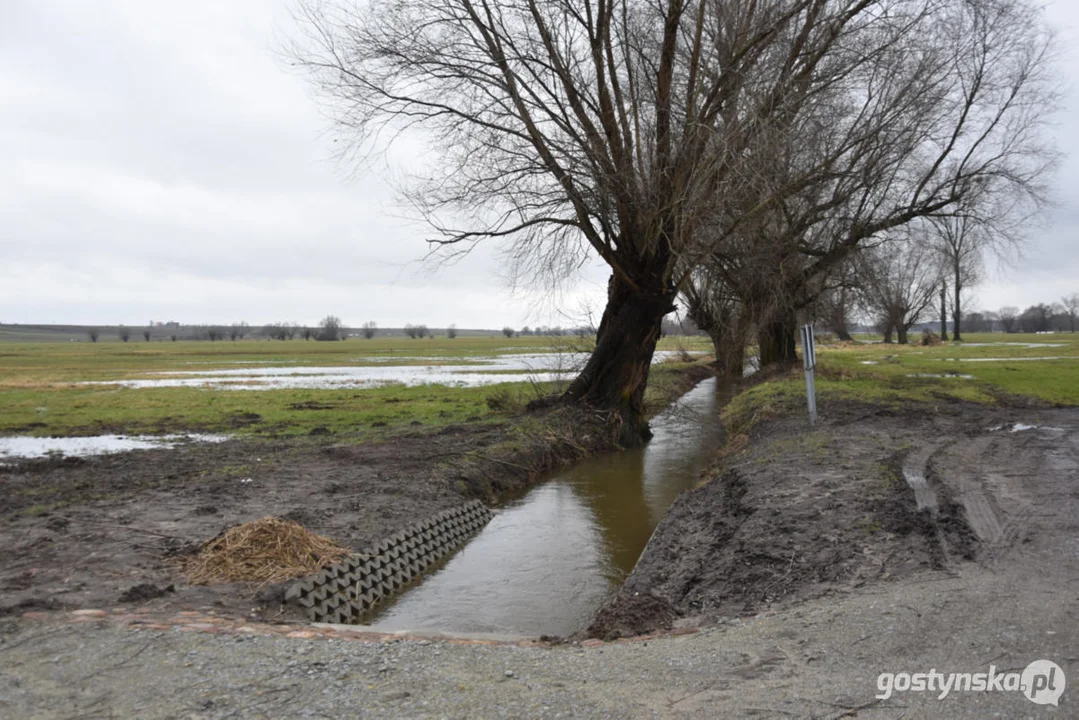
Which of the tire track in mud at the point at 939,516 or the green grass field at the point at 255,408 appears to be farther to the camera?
the green grass field at the point at 255,408

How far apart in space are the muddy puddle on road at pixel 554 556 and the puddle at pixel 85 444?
836 centimetres

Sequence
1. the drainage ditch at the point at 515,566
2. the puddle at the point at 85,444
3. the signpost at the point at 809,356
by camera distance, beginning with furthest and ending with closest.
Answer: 1. the puddle at the point at 85,444
2. the signpost at the point at 809,356
3. the drainage ditch at the point at 515,566

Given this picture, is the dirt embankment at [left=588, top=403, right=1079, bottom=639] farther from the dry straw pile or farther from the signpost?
the dry straw pile

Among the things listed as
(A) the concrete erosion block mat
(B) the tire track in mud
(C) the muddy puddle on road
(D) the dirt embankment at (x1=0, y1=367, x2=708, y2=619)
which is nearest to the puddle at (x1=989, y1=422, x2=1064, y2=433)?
(B) the tire track in mud

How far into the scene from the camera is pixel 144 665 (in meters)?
4.67

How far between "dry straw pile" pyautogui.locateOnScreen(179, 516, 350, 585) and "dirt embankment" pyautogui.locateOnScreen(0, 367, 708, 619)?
188 mm

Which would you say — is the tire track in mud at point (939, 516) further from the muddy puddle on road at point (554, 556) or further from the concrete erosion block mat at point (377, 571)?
the concrete erosion block mat at point (377, 571)

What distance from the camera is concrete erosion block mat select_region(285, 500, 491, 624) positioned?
22.0 feet

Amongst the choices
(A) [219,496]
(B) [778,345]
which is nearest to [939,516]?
(A) [219,496]

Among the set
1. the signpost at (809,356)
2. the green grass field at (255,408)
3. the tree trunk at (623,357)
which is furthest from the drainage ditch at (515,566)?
the green grass field at (255,408)

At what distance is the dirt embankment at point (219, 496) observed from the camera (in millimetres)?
6457

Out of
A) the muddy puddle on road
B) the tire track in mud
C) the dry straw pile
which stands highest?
the tire track in mud

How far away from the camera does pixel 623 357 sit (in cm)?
1700

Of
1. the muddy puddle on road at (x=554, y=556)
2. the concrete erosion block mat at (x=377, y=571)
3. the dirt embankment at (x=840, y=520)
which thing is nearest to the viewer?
the dirt embankment at (x=840, y=520)
